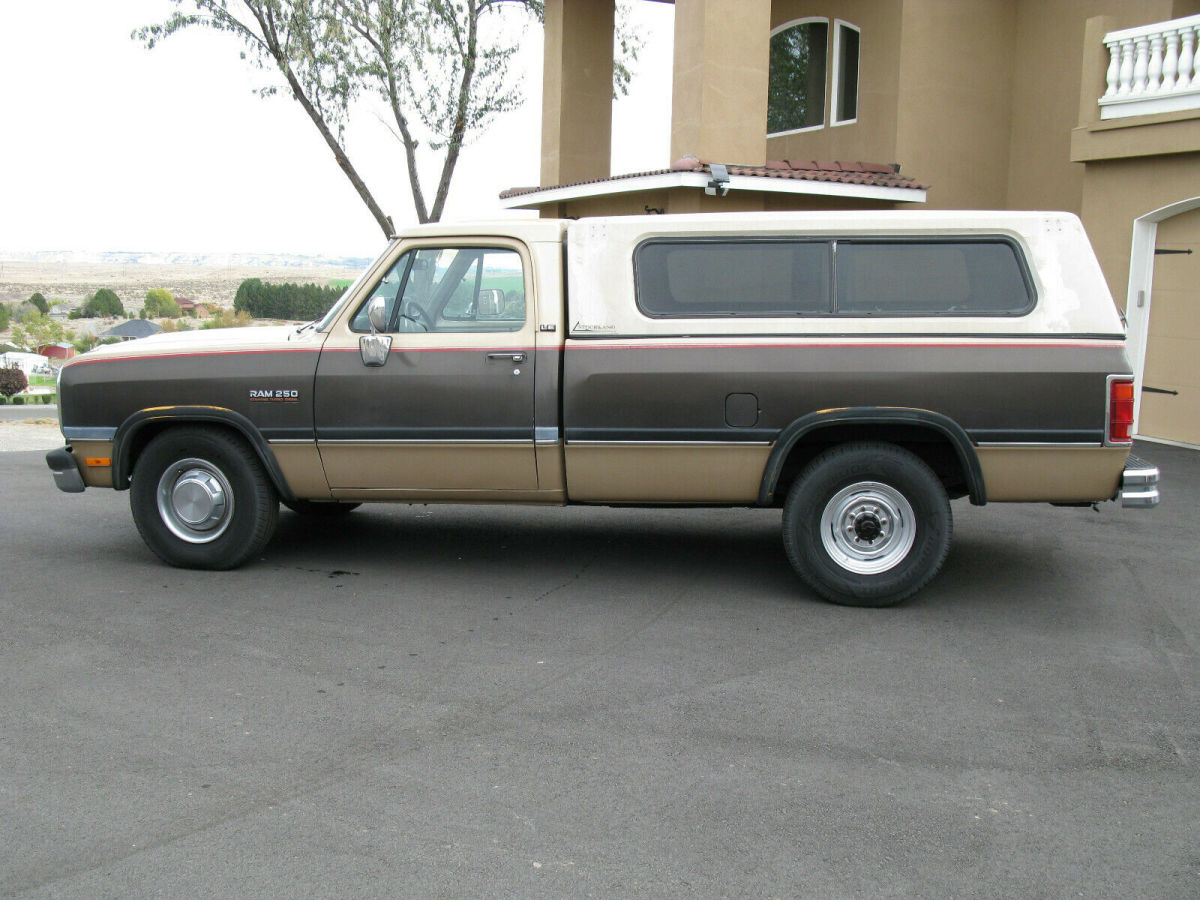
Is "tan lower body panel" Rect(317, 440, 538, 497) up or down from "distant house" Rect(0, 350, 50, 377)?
up

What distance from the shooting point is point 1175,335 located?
41.9ft

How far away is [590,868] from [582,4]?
56.7ft

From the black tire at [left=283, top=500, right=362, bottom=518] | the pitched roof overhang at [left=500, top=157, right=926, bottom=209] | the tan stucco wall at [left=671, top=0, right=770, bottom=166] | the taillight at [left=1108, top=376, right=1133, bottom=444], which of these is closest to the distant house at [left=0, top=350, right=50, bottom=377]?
the pitched roof overhang at [left=500, top=157, right=926, bottom=209]

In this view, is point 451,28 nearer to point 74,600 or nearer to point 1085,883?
point 74,600

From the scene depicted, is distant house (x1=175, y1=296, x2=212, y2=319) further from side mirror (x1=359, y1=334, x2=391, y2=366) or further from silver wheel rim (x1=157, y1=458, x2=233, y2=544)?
side mirror (x1=359, y1=334, x2=391, y2=366)

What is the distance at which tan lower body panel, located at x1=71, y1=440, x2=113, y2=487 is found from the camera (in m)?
7.03

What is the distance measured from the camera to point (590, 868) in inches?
140

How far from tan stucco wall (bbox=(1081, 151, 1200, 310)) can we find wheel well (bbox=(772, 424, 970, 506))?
7222mm

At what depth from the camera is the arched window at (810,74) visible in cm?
1753

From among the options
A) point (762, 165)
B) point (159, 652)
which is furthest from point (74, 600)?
point (762, 165)

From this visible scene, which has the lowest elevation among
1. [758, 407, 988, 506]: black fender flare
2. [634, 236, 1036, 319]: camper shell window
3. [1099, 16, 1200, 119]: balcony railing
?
[758, 407, 988, 506]: black fender flare

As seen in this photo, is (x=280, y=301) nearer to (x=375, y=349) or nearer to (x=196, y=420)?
(x=196, y=420)

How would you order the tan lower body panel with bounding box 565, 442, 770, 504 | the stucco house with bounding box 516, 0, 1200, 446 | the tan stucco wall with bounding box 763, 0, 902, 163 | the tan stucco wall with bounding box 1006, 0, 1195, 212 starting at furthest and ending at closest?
the tan stucco wall with bounding box 763, 0, 902, 163 < the tan stucco wall with bounding box 1006, 0, 1195, 212 < the stucco house with bounding box 516, 0, 1200, 446 < the tan lower body panel with bounding box 565, 442, 770, 504

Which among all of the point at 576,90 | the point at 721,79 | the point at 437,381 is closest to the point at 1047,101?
the point at 721,79
